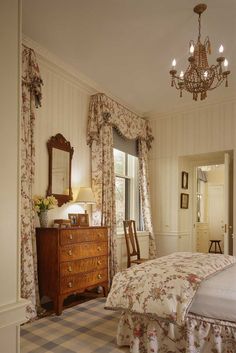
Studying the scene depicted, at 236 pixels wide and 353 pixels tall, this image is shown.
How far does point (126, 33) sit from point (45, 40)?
3.23 feet

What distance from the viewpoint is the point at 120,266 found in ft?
16.3

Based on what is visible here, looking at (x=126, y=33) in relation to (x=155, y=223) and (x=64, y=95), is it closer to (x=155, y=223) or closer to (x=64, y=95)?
(x=64, y=95)

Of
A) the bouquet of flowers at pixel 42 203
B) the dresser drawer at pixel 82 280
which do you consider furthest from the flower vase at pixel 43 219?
the dresser drawer at pixel 82 280

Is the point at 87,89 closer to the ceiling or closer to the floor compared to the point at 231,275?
closer to the ceiling

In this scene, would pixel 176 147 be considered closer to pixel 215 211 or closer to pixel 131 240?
pixel 131 240

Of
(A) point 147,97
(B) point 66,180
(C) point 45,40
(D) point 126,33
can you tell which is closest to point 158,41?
(D) point 126,33

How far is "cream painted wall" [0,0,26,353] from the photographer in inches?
49.8

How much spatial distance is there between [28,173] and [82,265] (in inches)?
52.3

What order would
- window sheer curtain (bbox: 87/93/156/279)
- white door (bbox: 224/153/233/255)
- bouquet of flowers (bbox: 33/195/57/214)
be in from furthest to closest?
1. white door (bbox: 224/153/233/255)
2. window sheer curtain (bbox: 87/93/156/279)
3. bouquet of flowers (bbox: 33/195/57/214)

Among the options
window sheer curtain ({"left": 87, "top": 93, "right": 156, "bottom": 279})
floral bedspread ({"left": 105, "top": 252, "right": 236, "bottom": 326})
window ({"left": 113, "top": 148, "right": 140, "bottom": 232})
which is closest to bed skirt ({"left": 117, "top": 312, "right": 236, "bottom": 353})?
floral bedspread ({"left": 105, "top": 252, "right": 236, "bottom": 326})

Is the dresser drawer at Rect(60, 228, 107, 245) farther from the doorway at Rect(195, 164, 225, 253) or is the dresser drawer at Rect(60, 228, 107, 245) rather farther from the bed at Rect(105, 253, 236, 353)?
the doorway at Rect(195, 164, 225, 253)

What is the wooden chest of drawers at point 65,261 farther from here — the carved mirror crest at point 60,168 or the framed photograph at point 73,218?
the carved mirror crest at point 60,168

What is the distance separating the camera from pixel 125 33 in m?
3.38

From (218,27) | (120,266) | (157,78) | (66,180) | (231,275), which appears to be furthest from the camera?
(120,266)
